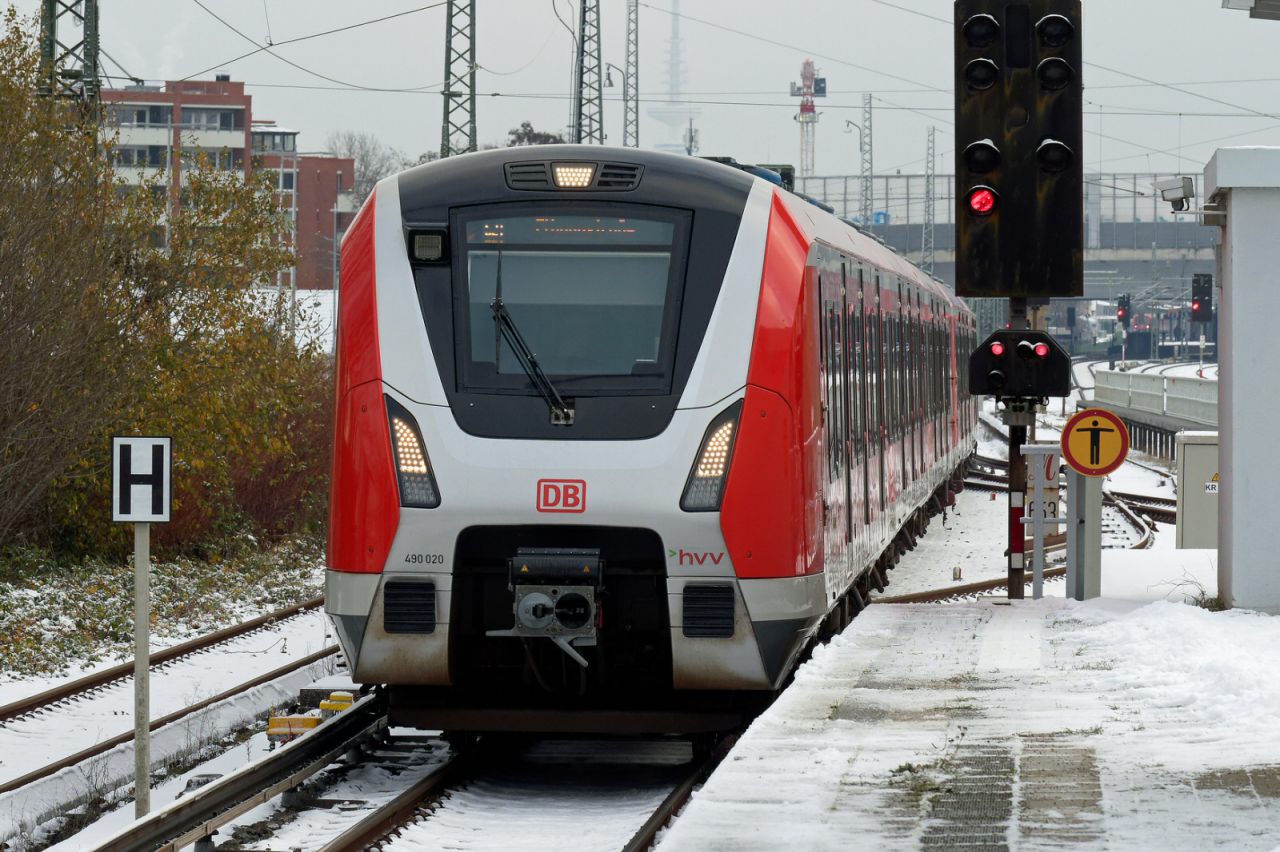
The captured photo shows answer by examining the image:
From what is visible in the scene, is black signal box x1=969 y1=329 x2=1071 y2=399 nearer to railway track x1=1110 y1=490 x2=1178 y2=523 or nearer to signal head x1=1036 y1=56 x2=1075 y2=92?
signal head x1=1036 y1=56 x2=1075 y2=92

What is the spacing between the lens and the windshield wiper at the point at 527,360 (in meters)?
9.57

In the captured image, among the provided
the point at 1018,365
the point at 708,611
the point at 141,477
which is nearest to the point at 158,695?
the point at 141,477

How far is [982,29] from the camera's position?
43.5ft

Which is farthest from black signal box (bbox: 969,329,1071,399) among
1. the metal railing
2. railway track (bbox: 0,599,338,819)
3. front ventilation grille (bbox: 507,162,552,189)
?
the metal railing

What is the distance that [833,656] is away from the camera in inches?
452

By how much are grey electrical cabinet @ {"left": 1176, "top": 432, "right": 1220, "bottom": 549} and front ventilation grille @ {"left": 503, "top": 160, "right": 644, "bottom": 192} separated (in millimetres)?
14470

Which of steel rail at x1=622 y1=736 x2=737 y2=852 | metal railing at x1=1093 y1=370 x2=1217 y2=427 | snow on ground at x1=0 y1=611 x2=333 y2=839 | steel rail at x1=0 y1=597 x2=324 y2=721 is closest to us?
steel rail at x1=622 y1=736 x2=737 y2=852

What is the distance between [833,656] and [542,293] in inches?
122

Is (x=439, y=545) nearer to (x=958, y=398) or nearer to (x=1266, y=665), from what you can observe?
(x=1266, y=665)

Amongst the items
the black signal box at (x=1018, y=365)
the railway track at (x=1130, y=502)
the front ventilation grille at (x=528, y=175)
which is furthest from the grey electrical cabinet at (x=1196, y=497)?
the front ventilation grille at (x=528, y=175)

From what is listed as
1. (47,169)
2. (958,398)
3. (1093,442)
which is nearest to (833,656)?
(1093,442)

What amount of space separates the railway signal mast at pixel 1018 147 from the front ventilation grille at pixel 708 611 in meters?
4.48

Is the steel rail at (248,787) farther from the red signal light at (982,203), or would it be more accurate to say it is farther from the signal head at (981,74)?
the signal head at (981,74)

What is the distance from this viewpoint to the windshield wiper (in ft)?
31.4
